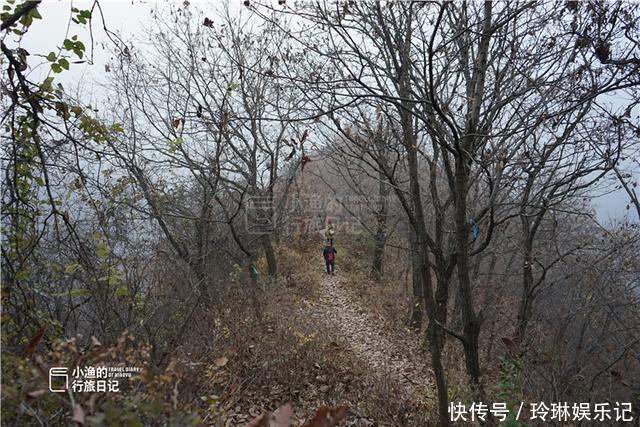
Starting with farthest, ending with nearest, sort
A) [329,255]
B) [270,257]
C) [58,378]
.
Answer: [329,255]
[270,257]
[58,378]

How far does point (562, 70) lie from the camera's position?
3949mm

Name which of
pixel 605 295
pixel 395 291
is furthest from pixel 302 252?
pixel 605 295

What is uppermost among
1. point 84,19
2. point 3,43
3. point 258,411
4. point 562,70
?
point 562,70

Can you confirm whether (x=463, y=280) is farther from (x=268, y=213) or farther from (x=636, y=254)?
(x=268, y=213)

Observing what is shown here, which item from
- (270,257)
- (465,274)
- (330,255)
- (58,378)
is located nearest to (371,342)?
(270,257)

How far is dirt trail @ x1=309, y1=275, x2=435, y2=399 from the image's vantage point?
6.07 meters

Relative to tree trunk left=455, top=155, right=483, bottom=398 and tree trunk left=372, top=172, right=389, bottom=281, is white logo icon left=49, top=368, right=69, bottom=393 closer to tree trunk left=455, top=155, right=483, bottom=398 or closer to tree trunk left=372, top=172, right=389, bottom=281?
tree trunk left=455, top=155, right=483, bottom=398

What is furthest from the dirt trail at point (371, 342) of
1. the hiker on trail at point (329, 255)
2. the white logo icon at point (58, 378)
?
the white logo icon at point (58, 378)

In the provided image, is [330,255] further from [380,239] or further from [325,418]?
[325,418]

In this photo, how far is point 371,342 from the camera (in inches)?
311

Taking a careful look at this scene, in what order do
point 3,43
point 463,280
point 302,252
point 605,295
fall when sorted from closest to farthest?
point 3,43, point 463,280, point 605,295, point 302,252

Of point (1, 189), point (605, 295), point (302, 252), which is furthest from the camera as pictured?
point (302, 252)

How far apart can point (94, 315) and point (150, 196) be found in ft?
10.1

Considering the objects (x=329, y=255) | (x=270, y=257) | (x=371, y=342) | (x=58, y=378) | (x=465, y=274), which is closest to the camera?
(x=58, y=378)
